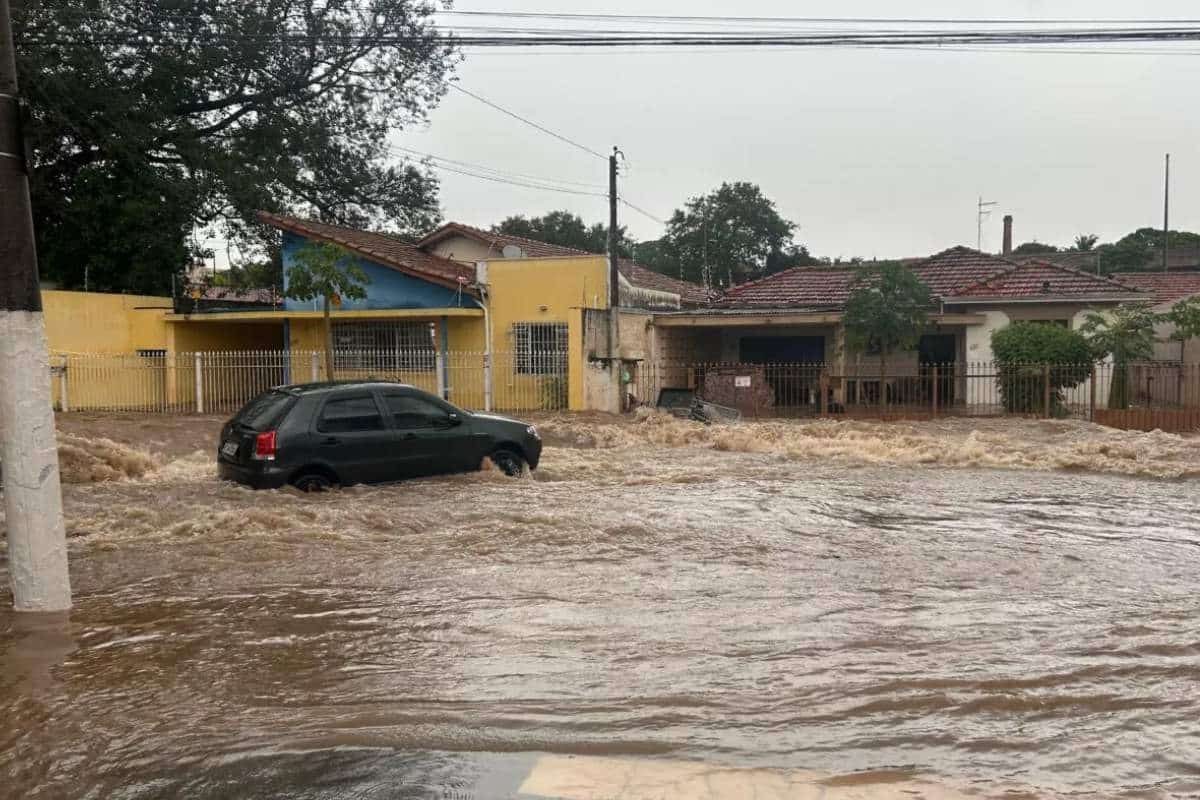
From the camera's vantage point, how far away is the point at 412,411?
38.4ft

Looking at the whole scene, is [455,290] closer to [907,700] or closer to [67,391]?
[67,391]

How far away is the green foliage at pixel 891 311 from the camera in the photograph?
76.4 ft

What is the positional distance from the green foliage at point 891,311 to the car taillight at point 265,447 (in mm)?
16024

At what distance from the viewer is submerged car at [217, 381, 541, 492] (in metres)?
10.7

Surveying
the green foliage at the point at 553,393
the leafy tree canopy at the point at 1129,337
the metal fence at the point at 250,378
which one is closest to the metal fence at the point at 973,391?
Answer: the leafy tree canopy at the point at 1129,337

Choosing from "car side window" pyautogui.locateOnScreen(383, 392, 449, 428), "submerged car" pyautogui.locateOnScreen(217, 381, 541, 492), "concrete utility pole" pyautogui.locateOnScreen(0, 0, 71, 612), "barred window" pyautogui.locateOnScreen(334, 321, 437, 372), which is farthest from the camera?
"barred window" pyautogui.locateOnScreen(334, 321, 437, 372)

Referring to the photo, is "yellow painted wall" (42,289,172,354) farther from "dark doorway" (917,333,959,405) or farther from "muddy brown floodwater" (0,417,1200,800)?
"dark doorway" (917,333,959,405)

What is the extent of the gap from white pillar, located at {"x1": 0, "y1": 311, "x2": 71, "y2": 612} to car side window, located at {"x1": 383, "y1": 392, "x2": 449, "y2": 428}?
194 inches

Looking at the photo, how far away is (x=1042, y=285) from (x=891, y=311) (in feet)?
16.7

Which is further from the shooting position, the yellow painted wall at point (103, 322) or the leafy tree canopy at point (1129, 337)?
the yellow painted wall at point (103, 322)

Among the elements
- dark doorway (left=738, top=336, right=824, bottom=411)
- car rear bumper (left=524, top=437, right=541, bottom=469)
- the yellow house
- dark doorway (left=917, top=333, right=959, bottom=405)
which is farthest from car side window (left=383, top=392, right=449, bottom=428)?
dark doorway (left=917, top=333, right=959, bottom=405)

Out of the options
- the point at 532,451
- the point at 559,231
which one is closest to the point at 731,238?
the point at 559,231

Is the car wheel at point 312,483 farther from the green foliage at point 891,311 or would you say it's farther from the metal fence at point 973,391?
the green foliage at point 891,311

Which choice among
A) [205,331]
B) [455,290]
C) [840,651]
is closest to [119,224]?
[205,331]
